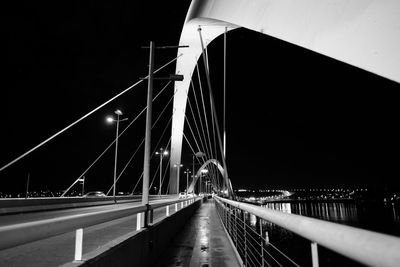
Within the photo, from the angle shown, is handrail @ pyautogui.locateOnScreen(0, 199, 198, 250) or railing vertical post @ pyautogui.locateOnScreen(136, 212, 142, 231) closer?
handrail @ pyautogui.locateOnScreen(0, 199, 198, 250)

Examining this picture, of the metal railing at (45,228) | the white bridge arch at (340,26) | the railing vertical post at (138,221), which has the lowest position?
the railing vertical post at (138,221)

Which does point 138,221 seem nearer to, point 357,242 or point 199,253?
point 199,253

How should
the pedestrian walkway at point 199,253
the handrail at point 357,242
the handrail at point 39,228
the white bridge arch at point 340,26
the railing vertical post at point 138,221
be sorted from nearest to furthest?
the handrail at point 357,242 → the handrail at point 39,228 → the white bridge arch at point 340,26 → the railing vertical post at point 138,221 → the pedestrian walkway at point 199,253

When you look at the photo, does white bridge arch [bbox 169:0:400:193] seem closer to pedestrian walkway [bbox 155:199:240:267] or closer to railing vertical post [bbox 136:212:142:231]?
railing vertical post [bbox 136:212:142:231]

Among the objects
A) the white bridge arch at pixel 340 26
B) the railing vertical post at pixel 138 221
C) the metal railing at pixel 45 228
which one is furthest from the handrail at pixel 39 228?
the white bridge arch at pixel 340 26

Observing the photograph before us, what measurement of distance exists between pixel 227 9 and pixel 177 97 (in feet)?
72.4

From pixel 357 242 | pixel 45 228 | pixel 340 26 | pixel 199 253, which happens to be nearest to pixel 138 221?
pixel 199 253

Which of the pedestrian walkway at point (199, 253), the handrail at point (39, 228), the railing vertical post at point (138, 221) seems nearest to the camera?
the handrail at point (39, 228)

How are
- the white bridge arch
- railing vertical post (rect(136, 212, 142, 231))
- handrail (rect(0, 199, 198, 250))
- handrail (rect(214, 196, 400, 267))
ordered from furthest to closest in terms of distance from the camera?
1. railing vertical post (rect(136, 212, 142, 231))
2. the white bridge arch
3. handrail (rect(0, 199, 198, 250))
4. handrail (rect(214, 196, 400, 267))

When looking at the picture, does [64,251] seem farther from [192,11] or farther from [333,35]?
[192,11]

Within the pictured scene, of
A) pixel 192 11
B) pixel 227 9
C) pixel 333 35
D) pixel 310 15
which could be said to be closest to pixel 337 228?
pixel 333 35

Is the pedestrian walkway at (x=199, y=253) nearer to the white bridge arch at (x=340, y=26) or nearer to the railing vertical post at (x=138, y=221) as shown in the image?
the railing vertical post at (x=138, y=221)

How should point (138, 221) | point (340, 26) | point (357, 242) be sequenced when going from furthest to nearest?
point (138, 221) < point (340, 26) < point (357, 242)

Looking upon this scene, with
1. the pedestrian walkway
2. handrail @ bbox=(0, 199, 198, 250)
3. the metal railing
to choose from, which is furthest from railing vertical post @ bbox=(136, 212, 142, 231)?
handrail @ bbox=(0, 199, 198, 250)
